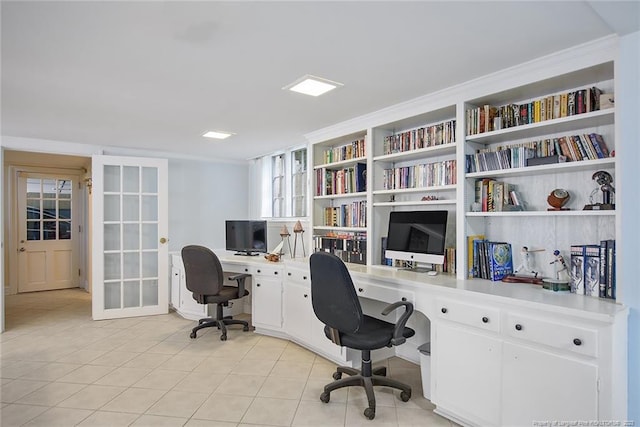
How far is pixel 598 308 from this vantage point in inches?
72.2

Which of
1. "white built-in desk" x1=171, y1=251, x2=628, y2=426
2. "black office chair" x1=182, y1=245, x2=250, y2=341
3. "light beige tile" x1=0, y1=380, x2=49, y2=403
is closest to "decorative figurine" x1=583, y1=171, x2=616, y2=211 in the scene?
"white built-in desk" x1=171, y1=251, x2=628, y2=426

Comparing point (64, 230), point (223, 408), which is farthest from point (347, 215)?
point (64, 230)

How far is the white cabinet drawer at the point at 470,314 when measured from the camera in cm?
215

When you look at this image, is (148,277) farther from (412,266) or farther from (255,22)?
(255,22)

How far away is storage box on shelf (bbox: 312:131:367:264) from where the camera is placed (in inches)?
148

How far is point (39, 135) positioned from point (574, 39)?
5.15 m

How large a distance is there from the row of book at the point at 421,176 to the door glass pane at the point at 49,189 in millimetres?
6142

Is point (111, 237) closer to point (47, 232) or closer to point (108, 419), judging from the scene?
point (47, 232)

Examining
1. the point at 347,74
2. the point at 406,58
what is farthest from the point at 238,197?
the point at 406,58

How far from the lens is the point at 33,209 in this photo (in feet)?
21.3

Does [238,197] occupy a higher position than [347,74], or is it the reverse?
[347,74]

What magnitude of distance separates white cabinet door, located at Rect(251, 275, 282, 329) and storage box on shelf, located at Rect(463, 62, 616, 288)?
207 cm

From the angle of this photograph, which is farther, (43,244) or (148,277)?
(43,244)

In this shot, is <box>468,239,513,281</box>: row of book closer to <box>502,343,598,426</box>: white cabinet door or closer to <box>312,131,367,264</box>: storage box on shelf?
<box>502,343,598,426</box>: white cabinet door
